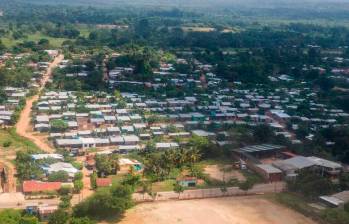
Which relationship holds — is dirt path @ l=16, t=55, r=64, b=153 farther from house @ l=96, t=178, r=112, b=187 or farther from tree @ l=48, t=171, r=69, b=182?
house @ l=96, t=178, r=112, b=187

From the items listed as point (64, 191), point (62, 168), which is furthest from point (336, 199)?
point (62, 168)

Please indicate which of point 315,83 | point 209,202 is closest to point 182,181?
point 209,202

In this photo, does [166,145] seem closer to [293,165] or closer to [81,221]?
[293,165]

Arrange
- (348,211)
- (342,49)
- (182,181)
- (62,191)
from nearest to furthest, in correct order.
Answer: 1. (348,211)
2. (62,191)
3. (182,181)
4. (342,49)

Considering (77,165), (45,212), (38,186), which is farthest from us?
(77,165)

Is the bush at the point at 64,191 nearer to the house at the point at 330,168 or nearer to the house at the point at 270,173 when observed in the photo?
the house at the point at 270,173

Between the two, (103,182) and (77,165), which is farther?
(77,165)

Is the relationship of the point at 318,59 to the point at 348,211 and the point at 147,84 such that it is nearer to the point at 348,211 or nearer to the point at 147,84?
the point at 147,84

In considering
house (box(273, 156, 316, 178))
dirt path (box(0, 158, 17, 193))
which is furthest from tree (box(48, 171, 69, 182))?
house (box(273, 156, 316, 178))
